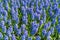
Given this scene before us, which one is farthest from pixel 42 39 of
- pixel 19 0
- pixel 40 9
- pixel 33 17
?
pixel 19 0

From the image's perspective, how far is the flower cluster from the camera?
2611 millimetres

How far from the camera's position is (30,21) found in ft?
9.99

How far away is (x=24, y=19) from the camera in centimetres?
283

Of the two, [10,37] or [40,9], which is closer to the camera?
[10,37]

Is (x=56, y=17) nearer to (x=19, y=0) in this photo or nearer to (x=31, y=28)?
(x=31, y=28)

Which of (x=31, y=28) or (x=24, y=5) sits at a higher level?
(x=24, y=5)

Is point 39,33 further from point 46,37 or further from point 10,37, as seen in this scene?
point 10,37

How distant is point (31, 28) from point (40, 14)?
1.39ft

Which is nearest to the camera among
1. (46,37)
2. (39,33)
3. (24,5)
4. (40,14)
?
(46,37)

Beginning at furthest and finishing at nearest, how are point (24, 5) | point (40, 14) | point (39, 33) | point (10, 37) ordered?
point (24, 5) → point (40, 14) → point (39, 33) → point (10, 37)

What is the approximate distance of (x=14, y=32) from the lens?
2707mm

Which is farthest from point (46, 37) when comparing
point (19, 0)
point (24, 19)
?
point (19, 0)

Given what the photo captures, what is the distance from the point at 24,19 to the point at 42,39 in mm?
397

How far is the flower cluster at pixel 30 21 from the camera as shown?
8.57ft
